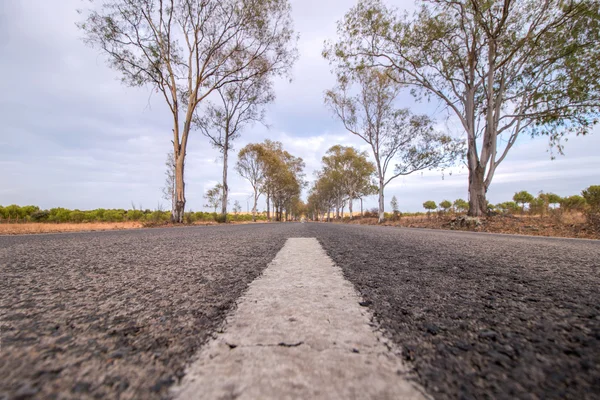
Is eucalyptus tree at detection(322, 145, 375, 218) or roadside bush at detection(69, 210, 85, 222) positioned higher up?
eucalyptus tree at detection(322, 145, 375, 218)

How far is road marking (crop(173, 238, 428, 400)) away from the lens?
400mm

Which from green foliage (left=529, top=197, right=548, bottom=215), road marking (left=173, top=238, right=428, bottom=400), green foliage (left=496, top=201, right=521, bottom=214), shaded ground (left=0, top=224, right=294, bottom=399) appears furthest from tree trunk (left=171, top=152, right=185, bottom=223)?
green foliage (left=496, top=201, right=521, bottom=214)

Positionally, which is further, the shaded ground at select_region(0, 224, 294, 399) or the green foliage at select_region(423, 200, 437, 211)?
the green foliage at select_region(423, 200, 437, 211)

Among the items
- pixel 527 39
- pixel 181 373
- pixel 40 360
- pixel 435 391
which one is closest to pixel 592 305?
pixel 435 391

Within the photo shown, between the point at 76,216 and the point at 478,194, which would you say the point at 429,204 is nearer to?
the point at 478,194

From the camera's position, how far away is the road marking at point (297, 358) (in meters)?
0.40

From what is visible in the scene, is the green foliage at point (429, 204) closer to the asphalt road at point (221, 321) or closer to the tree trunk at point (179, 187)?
the tree trunk at point (179, 187)

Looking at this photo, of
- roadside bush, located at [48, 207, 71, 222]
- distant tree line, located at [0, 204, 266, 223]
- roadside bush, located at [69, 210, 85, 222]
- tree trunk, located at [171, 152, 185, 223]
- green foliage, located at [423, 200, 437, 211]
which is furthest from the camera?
green foliage, located at [423, 200, 437, 211]

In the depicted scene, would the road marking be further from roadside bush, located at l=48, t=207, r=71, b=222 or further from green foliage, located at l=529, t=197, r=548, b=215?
roadside bush, located at l=48, t=207, r=71, b=222

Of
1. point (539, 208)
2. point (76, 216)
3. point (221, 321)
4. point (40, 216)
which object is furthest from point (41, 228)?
point (539, 208)

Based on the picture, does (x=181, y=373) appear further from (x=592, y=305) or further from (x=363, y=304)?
(x=592, y=305)

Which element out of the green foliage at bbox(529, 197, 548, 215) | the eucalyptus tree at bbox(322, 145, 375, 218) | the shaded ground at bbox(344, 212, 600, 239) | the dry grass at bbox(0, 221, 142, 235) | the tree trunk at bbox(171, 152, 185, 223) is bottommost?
the shaded ground at bbox(344, 212, 600, 239)

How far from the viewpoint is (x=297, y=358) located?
493 millimetres

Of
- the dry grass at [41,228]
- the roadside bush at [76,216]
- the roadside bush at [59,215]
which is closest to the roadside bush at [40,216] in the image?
the roadside bush at [59,215]
